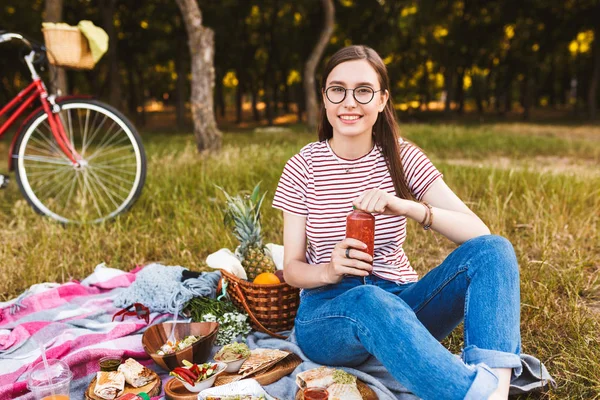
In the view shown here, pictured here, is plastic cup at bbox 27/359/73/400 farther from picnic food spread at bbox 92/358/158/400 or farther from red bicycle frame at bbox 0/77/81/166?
red bicycle frame at bbox 0/77/81/166

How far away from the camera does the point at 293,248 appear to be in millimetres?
2529

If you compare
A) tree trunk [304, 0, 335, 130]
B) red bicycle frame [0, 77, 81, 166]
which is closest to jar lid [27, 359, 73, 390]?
red bicycle frame [0, 77, 81, 166]

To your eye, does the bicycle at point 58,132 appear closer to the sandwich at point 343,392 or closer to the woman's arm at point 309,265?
the woman's arm at point 309,265

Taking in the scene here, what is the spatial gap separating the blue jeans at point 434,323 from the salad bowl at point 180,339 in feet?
1.55

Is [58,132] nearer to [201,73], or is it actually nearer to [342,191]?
[201,73]

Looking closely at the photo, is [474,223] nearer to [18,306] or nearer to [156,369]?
[156,369]

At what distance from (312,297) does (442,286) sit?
0.59 meters

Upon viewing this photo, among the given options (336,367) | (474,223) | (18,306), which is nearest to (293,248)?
(336,367)

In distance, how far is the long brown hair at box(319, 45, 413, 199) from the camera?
237 centimetres

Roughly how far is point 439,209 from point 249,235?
1.34 meters

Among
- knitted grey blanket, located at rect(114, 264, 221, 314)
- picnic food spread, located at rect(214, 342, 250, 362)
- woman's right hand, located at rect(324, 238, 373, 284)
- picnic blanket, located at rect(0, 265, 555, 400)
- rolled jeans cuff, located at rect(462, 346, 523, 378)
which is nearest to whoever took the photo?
rolled jeans cuff, located at rect(462, 346, 523, 378)

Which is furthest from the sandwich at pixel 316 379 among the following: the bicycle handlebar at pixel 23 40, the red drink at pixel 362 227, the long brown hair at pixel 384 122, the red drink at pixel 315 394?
the bicycle handlebar at pixel 23 40

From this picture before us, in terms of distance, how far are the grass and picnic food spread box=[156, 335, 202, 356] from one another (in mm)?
→ 1343

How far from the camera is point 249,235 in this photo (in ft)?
10.7
